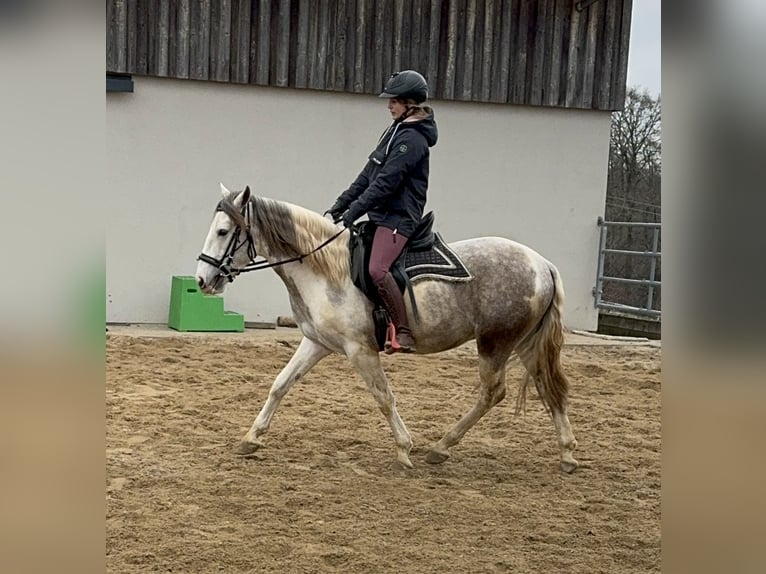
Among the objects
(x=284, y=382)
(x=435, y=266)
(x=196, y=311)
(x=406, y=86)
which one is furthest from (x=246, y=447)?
(x=196, y=311)

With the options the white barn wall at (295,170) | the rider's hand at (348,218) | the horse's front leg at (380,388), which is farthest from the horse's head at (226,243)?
the white barn wall at (295,170)

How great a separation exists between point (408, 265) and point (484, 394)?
860 mm

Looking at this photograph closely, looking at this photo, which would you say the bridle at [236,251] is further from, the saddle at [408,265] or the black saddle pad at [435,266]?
the black saddle pad at [435,266]

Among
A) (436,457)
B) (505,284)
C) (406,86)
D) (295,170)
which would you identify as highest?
(406,86)

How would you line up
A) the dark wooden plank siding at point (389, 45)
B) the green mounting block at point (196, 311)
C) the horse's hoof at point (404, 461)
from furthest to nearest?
the dark wooden plank siding at point (389, 45) → the green mounting block at point (196, 311) → the horse's hoof at point (404, 461)

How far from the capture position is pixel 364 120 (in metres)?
10.5

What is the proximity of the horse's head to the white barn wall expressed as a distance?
5.13 metres

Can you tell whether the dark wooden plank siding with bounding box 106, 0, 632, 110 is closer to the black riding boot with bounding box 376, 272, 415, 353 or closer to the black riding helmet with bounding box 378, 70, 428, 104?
the black riding helmet with bounding box 378, 70, 428, 104

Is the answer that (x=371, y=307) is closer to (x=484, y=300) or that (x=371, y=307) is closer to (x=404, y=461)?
(x=484, y=300)

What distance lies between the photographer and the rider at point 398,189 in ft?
15.0

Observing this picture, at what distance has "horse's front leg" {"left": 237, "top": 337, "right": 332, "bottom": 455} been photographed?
4824 mm

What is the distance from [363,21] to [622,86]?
11.6 ft

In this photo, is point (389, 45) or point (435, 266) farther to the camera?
point (389, 45)

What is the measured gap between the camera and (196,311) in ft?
30.7
